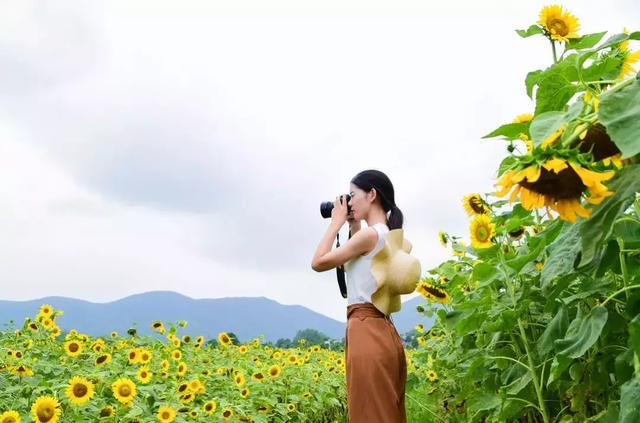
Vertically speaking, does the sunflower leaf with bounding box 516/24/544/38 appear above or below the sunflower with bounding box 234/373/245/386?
above

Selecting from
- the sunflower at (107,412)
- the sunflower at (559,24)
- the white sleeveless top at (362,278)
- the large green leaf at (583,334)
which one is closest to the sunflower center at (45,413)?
the sunflower at (107,412)

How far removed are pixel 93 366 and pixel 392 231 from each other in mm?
1715

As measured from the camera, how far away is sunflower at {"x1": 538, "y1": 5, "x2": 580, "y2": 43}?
201 cm

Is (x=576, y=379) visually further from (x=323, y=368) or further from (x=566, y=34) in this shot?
(x=323, y=368)

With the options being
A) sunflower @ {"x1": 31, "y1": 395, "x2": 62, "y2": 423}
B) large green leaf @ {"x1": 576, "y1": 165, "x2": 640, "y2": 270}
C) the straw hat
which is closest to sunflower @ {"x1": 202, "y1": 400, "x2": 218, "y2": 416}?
sunflower @ {"x1": 31, "y1": 395, "x2": 62, "y2": 423}

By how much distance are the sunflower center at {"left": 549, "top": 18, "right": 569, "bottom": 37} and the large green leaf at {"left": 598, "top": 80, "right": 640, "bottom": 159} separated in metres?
1.16

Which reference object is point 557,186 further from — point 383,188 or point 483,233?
point 383,188

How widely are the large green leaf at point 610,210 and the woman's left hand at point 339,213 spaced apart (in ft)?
7.34

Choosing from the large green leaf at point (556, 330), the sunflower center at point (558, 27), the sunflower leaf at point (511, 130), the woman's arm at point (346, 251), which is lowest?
the large green leaf at point (556, 330)

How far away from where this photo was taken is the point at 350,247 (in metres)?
3.08

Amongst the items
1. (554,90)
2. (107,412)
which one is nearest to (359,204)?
(107,412)

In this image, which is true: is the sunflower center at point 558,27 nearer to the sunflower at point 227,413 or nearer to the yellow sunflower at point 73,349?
the sunflower at point 227,413

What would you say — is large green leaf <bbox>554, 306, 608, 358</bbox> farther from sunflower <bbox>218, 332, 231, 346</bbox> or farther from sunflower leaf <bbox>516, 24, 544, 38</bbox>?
sunflower <bbox>218, 332, 231, 346</bbox>

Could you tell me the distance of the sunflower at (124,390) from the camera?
2918 millimetres
